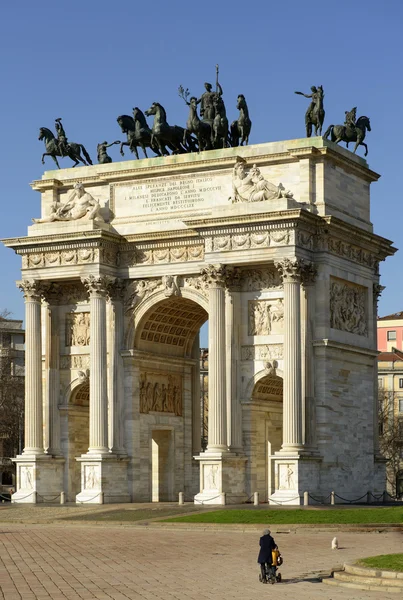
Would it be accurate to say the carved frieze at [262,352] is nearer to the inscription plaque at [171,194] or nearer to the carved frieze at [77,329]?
the inscription plaque at [171,194]

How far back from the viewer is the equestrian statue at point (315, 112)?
62906 mm

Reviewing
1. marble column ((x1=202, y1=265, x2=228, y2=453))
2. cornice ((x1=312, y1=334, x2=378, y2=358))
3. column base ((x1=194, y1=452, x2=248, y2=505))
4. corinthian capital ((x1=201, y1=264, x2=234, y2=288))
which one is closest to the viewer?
column base ((x1=194, y1=452, x2=248, y2=505))

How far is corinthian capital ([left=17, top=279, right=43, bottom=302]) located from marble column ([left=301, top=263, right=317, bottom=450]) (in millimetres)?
13385

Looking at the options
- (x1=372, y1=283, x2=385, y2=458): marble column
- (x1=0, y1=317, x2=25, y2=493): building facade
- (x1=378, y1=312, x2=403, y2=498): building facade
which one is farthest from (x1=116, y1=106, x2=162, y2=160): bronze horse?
(x1=378, y1=312, x2=403, y2=498): building facade

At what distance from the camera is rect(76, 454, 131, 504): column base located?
6259cm

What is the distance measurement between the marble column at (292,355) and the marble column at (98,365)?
924cm

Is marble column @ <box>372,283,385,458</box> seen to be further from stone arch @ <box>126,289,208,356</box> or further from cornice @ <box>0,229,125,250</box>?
cornice @ <box>0,229,125,250</box>

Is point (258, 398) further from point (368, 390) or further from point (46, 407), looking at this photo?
point (46, 407)

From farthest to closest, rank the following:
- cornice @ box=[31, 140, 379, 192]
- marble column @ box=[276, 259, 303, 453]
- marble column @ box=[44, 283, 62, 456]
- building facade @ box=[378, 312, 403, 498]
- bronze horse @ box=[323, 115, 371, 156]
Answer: building facade @ box=[378, 312, 403, 498], marble column @ box=[44, 283, 62, 456], bronze horse @ box=[323, 115, 371, 156], cornice @ box=[31, 140, 379, 192], marble column @ box=[276, 259, 303, 453]

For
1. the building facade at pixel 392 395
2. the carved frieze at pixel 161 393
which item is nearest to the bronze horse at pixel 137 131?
the carved frieze at pixel 161 393

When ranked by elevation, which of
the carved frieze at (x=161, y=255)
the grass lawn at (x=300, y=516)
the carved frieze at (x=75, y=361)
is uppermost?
the carved frieze at (x=161, y=255)

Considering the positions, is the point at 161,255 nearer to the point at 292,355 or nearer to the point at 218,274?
the point at 218,274

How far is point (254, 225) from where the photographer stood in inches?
2359

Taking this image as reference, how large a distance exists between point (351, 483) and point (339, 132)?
52.8 feet
